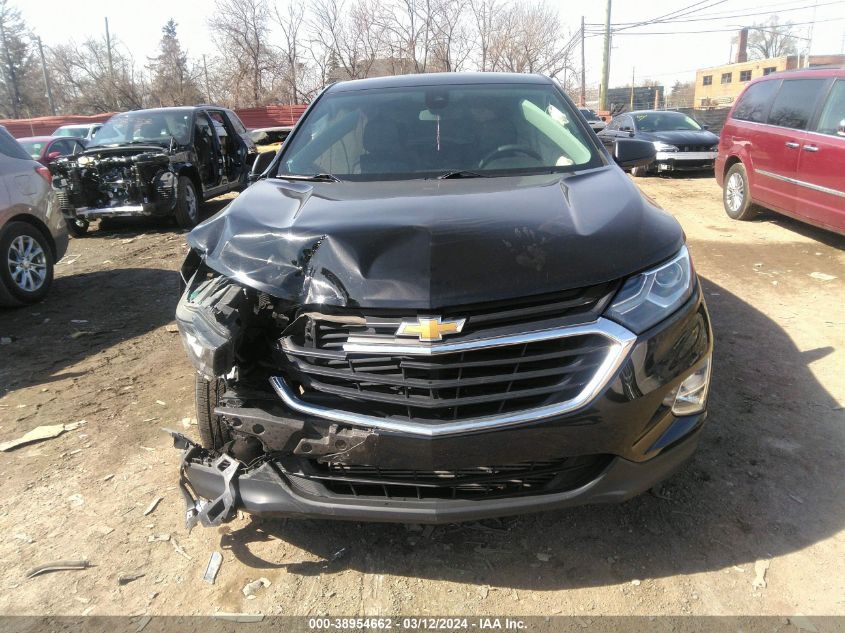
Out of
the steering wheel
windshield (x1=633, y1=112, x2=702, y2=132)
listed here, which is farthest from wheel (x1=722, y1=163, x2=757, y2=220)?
windshield (x1=633, y1=112, x2=702, y2=132)

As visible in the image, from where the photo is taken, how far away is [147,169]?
28.9 ft

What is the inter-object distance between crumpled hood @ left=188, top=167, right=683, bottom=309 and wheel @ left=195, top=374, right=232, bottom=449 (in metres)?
0.54

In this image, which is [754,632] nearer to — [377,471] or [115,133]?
[377,471]

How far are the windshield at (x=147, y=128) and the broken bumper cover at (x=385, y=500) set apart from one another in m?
8.63

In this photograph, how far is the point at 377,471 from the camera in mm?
2131

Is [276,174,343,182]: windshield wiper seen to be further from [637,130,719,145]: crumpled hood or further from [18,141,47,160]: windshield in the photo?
[18,141,47,160]: windshield

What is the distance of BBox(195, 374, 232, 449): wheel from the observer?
262cm

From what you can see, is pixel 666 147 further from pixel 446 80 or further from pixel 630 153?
pixel 446 80

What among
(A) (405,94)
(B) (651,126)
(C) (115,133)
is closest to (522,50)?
(B) (651,126)

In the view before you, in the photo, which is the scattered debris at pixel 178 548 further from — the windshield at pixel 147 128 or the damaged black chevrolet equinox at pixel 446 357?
the windshield at pixel 147 128

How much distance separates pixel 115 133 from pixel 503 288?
9.75 metres

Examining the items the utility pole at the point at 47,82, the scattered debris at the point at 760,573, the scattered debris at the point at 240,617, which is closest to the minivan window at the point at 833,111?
the scattered debris at the point at 760,573

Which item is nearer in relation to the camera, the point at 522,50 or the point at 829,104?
the point at 829,104

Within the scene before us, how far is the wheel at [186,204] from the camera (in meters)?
9.16
